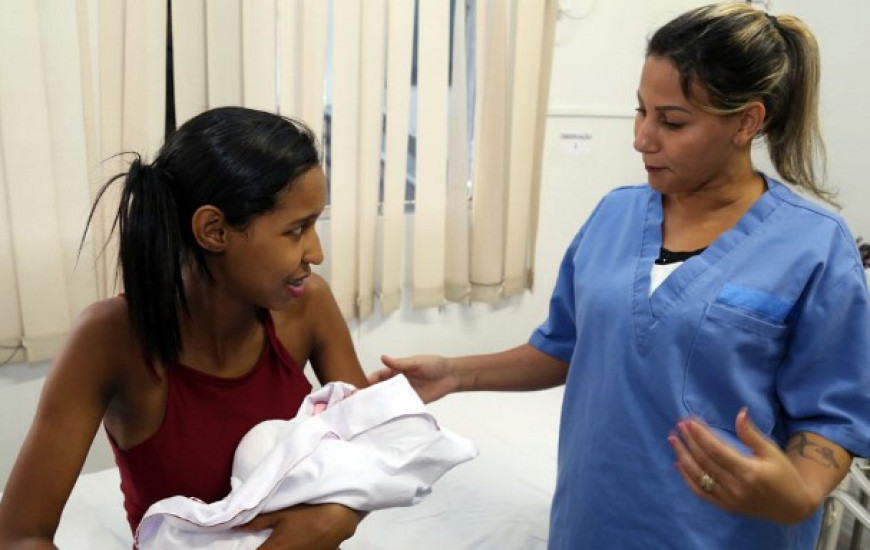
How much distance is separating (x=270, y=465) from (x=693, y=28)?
2.46 ft

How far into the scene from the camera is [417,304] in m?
2.72

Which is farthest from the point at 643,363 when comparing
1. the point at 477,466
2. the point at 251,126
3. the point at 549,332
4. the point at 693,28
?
the point at 477,466

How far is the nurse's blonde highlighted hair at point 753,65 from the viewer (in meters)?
1.01

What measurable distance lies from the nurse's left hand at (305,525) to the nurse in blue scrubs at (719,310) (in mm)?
387

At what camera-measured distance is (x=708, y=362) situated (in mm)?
1011

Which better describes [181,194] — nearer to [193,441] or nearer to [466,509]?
[193,441]

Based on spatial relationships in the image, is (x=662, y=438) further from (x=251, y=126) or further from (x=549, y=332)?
(x=251, y=126)

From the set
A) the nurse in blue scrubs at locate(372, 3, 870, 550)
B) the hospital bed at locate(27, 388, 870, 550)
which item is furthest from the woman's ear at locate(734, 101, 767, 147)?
the hospital bed at locate(27, 388, 870, 550)

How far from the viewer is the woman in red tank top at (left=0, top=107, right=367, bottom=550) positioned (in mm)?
948

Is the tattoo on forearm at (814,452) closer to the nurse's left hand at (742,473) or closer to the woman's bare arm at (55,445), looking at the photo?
the nurse's left hand at (742,473)

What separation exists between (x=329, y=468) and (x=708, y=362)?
1.58 ft

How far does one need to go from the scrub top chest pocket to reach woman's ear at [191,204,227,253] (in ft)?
1.98

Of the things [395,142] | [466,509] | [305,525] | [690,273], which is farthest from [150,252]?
[395,142]

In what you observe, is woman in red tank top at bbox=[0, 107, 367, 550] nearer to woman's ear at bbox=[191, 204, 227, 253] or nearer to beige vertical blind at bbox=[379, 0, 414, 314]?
woman's ear at bbox=[191, 204, 227, 253]
